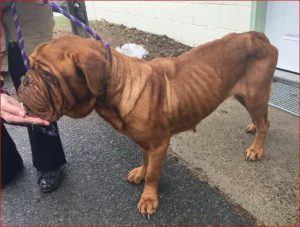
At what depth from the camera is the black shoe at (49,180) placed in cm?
335

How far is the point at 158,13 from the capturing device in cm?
685

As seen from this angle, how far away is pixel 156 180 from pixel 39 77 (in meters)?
1.29

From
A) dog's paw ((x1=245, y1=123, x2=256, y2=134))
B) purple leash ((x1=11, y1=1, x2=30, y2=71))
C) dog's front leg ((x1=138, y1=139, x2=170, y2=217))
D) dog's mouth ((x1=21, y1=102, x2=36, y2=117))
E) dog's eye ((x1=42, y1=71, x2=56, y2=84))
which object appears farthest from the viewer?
dog's paw ((x1=245, y1=123, x2=256, y2=134))

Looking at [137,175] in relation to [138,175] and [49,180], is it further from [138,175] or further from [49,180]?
[49,180]

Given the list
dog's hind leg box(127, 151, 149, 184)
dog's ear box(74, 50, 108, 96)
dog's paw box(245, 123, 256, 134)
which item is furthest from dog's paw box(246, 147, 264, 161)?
dog's ear box(74, 50, 108, 96)

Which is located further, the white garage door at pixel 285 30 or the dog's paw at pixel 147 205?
the white garage door at pixel 285 30

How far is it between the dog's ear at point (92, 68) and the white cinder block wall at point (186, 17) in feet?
10.8

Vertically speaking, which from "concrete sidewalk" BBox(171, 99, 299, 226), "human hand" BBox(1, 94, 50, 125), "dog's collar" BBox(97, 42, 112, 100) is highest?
"dog's collar" BBox(97, 42, 112, 100)

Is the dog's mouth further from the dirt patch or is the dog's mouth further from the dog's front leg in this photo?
the dirt patch

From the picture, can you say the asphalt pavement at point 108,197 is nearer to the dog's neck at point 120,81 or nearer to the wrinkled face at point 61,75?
the dog's neck at point 120,81

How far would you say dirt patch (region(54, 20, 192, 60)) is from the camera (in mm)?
6171

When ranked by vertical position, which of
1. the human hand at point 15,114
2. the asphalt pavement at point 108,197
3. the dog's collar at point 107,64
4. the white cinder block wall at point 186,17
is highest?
the dog's collar at point 107,64

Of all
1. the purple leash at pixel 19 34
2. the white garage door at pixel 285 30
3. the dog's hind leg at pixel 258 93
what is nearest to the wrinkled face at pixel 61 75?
the purple leash at pixel 19 34

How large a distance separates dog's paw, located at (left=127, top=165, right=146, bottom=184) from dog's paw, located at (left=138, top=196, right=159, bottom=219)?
0.30 metres
